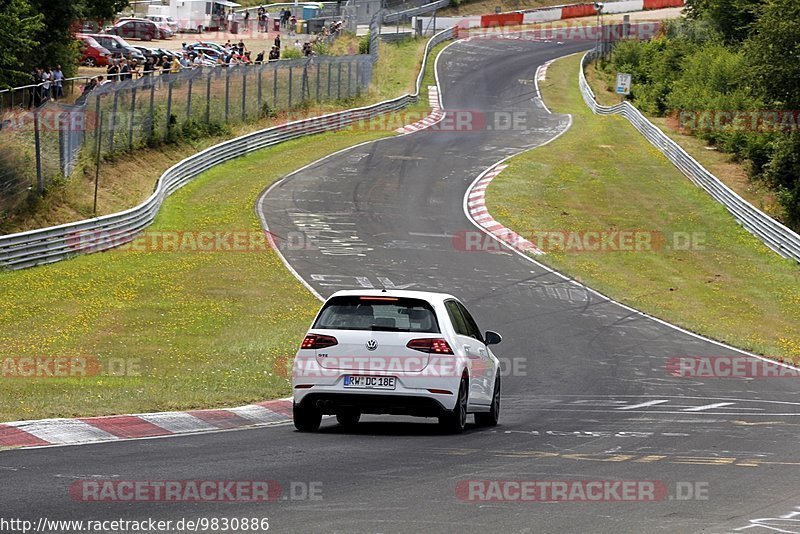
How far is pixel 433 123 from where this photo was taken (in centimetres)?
5841

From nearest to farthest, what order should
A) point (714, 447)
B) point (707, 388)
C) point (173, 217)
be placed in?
point (714, 447) < point (707, 388) < point (173, 217)

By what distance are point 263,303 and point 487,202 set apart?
54.6 feet

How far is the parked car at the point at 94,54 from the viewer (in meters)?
66.1

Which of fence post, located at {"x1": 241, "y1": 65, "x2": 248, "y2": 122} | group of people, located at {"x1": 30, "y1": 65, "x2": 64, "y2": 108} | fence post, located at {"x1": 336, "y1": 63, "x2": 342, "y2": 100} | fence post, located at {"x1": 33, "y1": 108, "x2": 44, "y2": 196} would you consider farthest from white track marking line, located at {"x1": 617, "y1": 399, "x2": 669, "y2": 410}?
fence post, located at {"x1": 336, "y1": 63, "x2": 342, "y2": 100}

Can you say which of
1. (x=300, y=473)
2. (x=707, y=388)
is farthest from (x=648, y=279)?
(x=300, y=473)

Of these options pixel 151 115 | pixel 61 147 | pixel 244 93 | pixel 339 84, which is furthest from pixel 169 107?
pixel 339 84

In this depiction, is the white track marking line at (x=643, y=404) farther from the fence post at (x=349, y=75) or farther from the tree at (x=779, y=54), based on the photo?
the fence post at (x=349, y=75)

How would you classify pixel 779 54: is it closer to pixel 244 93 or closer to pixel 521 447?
pixel 244 93

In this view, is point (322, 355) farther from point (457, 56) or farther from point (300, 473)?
point (457, 56)

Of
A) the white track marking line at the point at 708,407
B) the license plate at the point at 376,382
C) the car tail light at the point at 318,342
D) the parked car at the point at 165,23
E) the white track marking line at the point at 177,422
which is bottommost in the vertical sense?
the white track marking line at the point at 708,407

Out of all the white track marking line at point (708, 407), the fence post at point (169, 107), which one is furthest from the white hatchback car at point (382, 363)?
the fence post at point (169, 107)

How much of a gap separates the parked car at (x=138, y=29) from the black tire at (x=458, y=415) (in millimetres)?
73055

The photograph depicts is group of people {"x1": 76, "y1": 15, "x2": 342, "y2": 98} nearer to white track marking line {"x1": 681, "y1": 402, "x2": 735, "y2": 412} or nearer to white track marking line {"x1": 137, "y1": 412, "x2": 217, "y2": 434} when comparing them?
white track marking line {"x1": 137, "y1": 412, "x2": 217, "y2": 434}

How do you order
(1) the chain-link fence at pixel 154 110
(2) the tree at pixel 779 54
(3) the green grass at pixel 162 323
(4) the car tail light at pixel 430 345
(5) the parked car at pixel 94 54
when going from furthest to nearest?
(5) the parked car at pixel 94 54 < (2) the tree at pixel 779 54 < (1) the chain-link fence at pixel 154 110 < (3) the green grass at pixel 162 323 < (4) the car tail light at pixel 430 345
